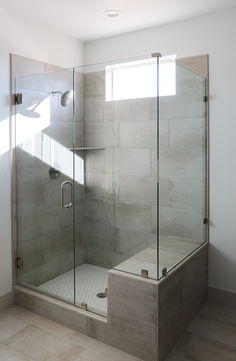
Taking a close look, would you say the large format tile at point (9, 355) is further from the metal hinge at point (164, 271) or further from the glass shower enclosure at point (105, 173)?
the metal hinge at point (164, 271)

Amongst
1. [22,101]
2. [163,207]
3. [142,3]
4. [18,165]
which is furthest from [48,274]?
[142,3]

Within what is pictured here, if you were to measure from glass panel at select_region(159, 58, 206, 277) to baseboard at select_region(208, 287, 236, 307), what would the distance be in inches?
18.8

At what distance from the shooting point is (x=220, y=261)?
299cm

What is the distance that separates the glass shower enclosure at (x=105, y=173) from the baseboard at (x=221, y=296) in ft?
1.58

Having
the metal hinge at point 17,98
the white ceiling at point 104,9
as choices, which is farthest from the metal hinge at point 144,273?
the white ceiling at point 104,9

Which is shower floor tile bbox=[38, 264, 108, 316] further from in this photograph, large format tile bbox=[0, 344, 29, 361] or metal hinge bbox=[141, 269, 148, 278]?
large format tile bbox=[0, 344, 29, 361]

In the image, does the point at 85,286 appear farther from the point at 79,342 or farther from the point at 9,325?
the point at 9,325

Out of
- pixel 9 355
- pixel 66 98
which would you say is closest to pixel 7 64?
pixel 66 98

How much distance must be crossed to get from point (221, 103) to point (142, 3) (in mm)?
1012

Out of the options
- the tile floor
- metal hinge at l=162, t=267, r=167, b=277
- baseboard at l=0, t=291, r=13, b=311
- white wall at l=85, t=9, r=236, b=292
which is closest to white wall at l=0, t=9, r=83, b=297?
baseboard at l=0, t=291, r=13, b=311

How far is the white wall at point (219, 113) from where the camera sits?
2.81 metres

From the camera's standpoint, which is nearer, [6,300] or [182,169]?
[182,169]

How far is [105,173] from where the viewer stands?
2.50 meters

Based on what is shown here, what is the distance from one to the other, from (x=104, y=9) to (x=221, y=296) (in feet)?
8.45
